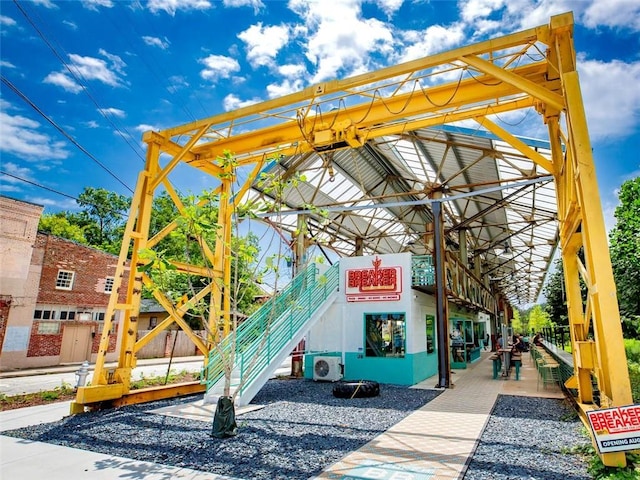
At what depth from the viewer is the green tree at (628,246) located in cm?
1427

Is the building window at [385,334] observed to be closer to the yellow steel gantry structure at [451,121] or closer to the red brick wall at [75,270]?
the yellow steel gantry structure at [451,121]

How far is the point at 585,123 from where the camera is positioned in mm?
5070

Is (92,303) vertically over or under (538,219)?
under

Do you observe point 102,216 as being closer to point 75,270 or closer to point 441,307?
point 75,270

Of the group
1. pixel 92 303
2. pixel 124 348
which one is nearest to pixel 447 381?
pixel 124 348

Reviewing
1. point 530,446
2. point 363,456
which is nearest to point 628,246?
point 530,446

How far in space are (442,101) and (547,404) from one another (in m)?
6.95

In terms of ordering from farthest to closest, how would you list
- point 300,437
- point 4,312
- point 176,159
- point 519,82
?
point 4,312 → point 176,159 → point 519,82 → point 300,437

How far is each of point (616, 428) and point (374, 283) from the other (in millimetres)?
8625

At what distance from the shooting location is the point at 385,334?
12.5 metres

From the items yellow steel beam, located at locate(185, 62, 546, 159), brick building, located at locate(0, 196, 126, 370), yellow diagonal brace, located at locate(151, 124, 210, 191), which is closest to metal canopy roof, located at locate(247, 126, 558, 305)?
yellow steel beam, located at locate(185, 62, 546, 159)

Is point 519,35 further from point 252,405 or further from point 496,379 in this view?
point 496,379

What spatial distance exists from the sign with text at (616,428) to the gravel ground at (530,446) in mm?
438

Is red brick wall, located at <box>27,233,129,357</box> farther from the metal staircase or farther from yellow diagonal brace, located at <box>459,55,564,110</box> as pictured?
yellow diagonal brace, located at <box>459,55,564,110</box>
